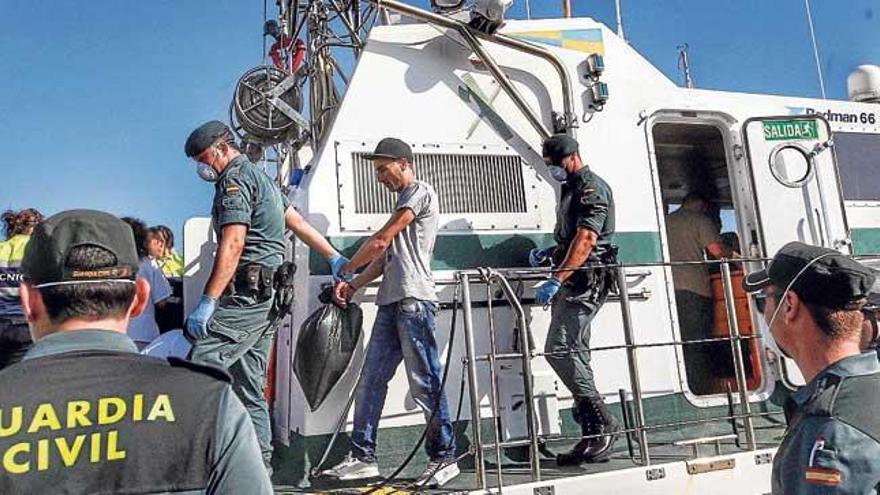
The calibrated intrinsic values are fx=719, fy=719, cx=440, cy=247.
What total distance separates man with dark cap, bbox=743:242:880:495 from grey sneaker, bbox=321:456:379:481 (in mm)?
2077

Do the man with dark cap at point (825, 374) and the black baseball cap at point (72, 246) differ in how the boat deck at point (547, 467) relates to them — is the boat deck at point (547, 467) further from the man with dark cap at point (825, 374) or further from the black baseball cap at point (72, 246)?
the black baseball cap at point (72, 246)

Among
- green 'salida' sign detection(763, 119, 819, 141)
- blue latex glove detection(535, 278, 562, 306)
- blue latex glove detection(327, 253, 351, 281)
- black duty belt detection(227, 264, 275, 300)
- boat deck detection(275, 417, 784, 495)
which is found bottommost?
boat deck detection(275, 417, 784, 495)

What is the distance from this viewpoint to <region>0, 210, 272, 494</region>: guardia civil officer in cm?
108

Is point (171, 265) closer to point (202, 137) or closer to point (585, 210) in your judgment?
point (202, 137)

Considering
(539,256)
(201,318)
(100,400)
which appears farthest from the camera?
(539,256)

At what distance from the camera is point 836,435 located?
1.39 meters

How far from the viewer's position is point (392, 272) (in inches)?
138

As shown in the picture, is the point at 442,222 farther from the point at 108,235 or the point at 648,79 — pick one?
the point at 108,235

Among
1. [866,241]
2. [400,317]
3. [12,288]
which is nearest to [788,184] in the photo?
[866,241]

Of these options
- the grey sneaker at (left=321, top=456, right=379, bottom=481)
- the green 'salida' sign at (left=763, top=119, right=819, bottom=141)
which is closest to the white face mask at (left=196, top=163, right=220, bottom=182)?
the grey sneaker at (left=321, top=456, right=379, bottom=481)

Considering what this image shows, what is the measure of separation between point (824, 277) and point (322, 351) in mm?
2392

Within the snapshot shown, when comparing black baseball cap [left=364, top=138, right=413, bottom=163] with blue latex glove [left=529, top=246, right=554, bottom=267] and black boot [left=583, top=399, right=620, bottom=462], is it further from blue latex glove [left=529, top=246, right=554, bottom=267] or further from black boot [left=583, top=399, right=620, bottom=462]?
black boot [left=583, top=399, right=620, bottom=462]

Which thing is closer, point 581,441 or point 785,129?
point 581,441

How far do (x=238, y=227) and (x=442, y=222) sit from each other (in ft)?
4.48
